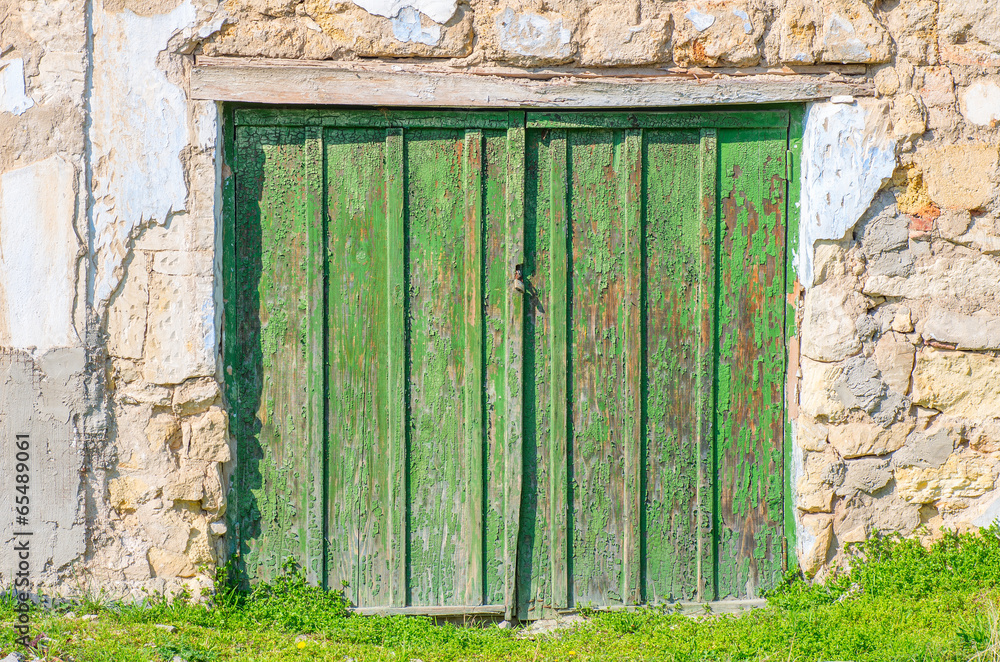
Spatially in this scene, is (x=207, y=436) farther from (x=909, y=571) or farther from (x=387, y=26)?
(x=909, y=571)

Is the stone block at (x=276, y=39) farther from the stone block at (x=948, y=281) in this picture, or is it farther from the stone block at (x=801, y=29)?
the stone block at (x=948, y=281)

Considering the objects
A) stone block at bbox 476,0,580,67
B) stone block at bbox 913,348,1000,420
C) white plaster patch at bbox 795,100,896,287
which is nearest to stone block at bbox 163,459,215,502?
stone block at bbox 476,0,580,67

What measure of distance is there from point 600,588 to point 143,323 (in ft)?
6.24

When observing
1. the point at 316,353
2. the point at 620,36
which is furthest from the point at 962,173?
the point at 316,353

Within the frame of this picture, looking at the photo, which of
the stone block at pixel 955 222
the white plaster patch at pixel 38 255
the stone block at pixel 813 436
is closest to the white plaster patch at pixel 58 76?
the white plaster patch at pixel 38 255

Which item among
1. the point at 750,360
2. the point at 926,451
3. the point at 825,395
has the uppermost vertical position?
the point at 750,360

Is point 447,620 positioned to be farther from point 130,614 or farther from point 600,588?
point 130,614

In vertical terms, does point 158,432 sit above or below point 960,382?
below

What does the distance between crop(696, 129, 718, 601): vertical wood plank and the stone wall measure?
12.1 inches

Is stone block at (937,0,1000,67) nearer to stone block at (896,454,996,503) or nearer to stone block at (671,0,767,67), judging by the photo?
stone block at (671,0,767,67)

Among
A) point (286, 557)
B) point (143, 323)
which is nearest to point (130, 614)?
point (286, 557)

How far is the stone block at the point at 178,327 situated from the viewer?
2.76 meters

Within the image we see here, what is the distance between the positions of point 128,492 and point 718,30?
103 inches

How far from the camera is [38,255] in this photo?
8.84 ft
